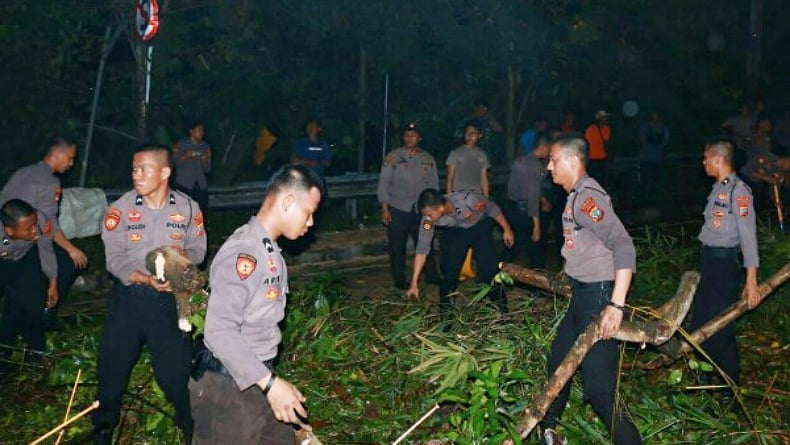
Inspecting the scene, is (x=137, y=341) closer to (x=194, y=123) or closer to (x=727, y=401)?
(x=727, y=401)

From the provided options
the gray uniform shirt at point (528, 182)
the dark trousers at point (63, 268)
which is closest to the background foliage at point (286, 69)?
the dark trousers at point (63, 268)

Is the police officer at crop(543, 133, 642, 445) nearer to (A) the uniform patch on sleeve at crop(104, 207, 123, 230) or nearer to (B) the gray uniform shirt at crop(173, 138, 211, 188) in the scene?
(A) the uniform patch on sleeve at crop(104, 207, 123, 230)

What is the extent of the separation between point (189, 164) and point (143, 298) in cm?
669

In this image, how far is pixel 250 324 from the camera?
13.8 feet

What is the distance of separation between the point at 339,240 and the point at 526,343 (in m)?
6.46

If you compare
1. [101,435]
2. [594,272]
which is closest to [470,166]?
[594,272]

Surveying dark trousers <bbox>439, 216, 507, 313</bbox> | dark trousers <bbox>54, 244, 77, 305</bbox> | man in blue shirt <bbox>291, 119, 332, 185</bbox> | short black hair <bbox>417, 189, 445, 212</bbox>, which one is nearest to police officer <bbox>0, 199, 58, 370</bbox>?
dark trousers <bbox>54, 244, 77, 305</bbox>

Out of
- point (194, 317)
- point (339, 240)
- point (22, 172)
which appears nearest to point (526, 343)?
point (194, 317)

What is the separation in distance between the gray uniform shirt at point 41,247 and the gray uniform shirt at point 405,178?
3966 millimetres

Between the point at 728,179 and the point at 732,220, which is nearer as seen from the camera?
the point at 732,220

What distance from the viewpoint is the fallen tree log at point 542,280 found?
618 centimetres

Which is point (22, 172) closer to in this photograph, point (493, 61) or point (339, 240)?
point (339, 240)

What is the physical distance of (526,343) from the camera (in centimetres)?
675

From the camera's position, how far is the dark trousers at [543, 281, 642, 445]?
17.0ft
